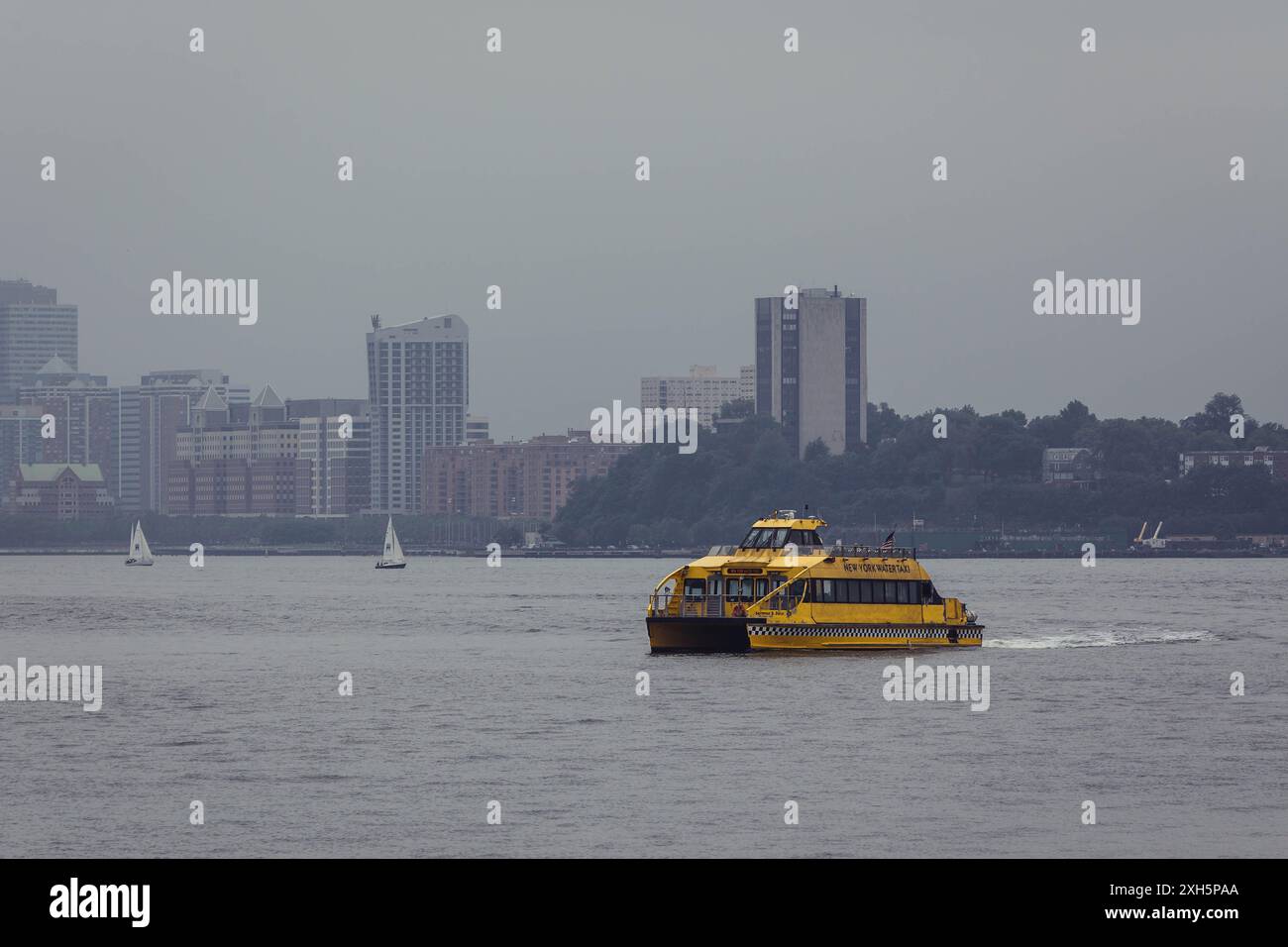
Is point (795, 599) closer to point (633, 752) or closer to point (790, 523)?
point (790, 523)

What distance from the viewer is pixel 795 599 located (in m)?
65.4

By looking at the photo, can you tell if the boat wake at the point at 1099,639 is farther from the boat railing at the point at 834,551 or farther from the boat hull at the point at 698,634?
the boat hull at the point at 698,634

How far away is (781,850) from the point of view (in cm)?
2995

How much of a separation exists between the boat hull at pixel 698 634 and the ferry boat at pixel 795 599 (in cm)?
3

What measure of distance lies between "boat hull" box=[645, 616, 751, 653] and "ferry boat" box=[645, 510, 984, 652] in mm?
31

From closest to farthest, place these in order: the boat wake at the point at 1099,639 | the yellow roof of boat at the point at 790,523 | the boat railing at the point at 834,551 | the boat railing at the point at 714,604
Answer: the boat railing at the point at 714,604 < the boat railing at the point at 834,551 < the yellow roof of boat at the point at 790,523 < the boat wake at the point at 1099,639

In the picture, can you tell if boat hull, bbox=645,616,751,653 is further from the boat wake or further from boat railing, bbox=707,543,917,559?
the boat wake

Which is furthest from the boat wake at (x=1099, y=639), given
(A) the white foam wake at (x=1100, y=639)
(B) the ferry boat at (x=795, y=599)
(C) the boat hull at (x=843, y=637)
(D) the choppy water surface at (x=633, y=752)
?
(B) the ferry boat at (x=795, y=599)

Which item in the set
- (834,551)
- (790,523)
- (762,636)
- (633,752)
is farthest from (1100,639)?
(633,752)

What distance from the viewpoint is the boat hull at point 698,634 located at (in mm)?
64875
